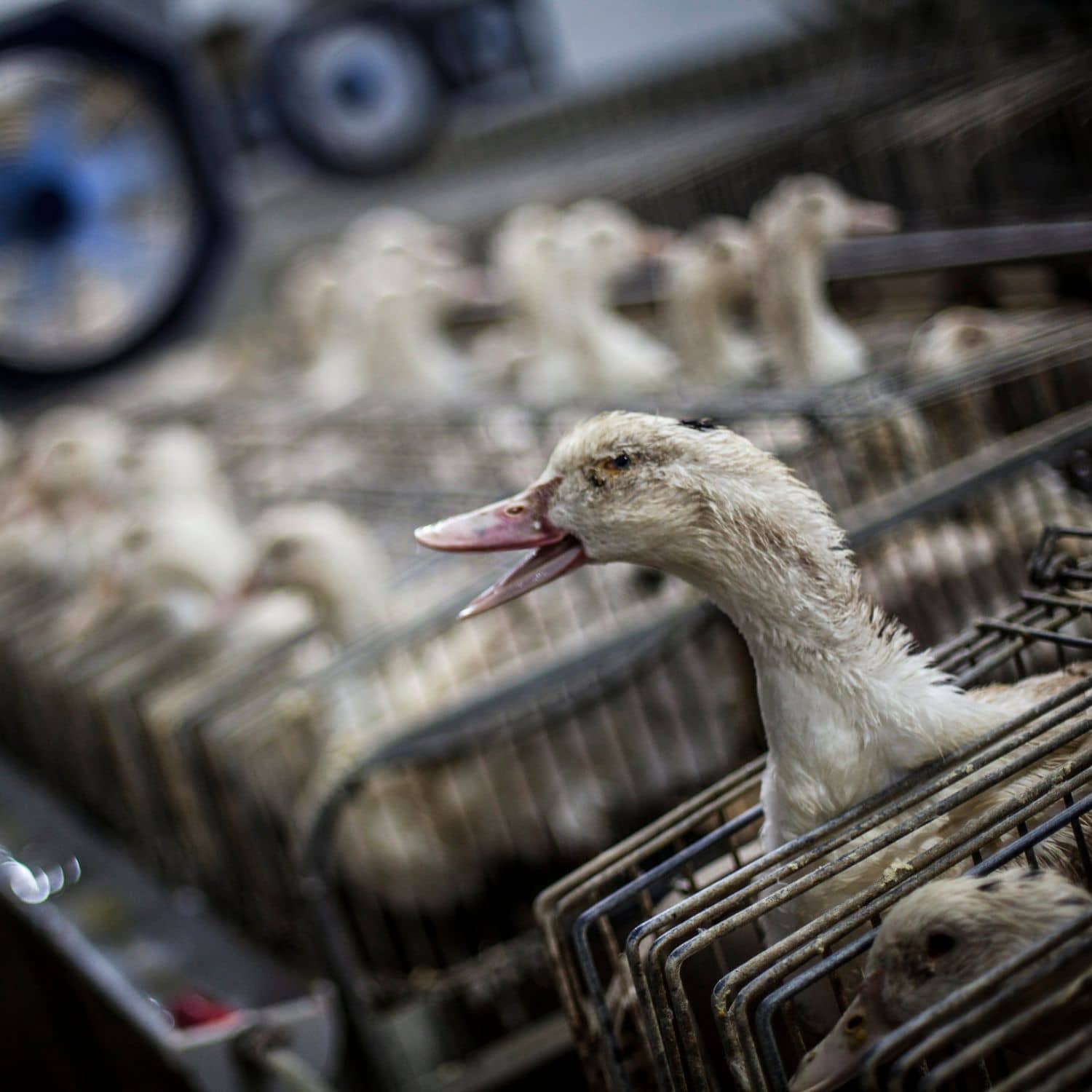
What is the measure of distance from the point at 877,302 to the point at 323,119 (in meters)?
5.84

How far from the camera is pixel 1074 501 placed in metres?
1.45

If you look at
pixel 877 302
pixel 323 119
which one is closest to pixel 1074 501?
pixel 877 302

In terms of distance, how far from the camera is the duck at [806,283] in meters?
2.85

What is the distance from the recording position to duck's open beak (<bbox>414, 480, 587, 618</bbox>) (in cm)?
103

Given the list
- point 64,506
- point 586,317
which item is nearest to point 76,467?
point 64,506

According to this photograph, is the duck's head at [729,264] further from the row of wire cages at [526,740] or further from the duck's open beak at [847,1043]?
the duck's open beak at [847,1043]

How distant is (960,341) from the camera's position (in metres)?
2.34

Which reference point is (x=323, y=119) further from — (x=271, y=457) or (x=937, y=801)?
(x=937, y=801)

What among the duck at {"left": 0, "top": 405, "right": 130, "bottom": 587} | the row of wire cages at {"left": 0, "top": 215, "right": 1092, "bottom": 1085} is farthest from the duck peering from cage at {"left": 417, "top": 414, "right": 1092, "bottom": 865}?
the duck at {"left": 0, "top": 405, "right": 130, "bottom": 587}

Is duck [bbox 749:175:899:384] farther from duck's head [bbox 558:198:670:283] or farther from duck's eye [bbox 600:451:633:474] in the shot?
duck's eye [bbox 600:451:633:474]

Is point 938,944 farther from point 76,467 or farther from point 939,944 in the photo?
point 76,467

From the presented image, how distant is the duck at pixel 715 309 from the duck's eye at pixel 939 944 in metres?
2.66

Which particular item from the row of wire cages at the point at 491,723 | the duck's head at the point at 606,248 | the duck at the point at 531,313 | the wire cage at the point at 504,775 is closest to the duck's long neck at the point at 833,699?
the row of wire cages at the point at 491,723

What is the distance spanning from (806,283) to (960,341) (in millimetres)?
754
